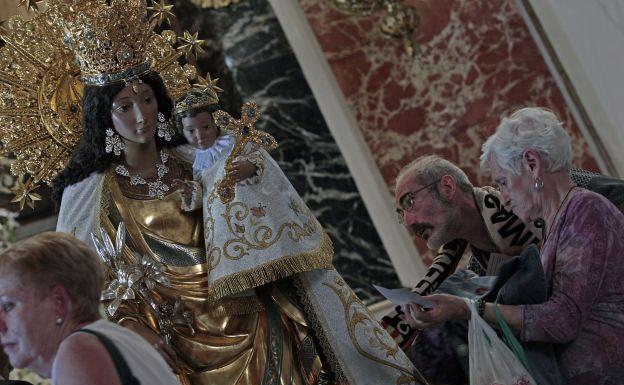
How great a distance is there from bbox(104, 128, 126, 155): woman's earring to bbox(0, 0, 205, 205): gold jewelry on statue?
0.19 meters

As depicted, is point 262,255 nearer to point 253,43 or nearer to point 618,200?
point 618,200

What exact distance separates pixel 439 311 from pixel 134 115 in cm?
139

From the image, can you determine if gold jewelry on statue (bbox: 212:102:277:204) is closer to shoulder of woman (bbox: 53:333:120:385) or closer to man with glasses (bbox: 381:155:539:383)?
man with glasses (bbox: 381:155:539:383)

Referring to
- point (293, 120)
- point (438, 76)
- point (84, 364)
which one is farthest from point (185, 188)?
point (438, 76)

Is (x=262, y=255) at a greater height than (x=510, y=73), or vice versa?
(x=510, y=73)

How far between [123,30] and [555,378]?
200 cm

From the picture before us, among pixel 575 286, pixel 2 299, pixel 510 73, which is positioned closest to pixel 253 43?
pixel 510 73

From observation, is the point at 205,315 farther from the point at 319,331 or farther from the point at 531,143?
the point at 531,143

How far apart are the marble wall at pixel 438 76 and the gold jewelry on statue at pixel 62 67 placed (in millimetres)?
2315

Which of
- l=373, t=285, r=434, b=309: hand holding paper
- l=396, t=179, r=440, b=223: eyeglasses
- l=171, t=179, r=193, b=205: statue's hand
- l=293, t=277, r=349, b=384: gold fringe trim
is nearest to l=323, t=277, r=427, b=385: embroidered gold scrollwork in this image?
l=293, t=277, r=349, b=384: gold fringe trim

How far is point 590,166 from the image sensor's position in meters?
6.33

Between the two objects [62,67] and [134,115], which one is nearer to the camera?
[134,115]

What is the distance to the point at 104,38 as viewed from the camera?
4.07 metres

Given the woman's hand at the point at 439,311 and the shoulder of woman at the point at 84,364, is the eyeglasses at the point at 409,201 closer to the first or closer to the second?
the woman's hand at the point at 439,311
